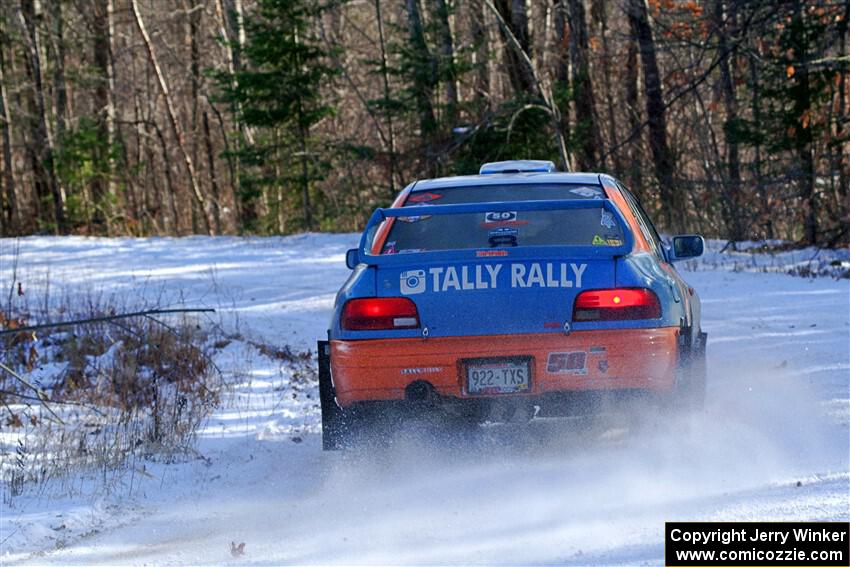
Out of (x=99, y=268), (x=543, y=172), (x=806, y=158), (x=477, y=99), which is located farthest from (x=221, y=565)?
(x=477, y=99)

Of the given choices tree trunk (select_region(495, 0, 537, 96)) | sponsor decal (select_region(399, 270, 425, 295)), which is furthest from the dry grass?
tree trunk (select_region(495, 0, 537, 96))

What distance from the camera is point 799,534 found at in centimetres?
480

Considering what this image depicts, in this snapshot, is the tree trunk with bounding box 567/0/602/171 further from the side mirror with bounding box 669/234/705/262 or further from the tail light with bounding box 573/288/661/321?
the tail light with bounding box 573/288/661/321

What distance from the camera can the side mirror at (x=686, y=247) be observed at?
7.78 meters

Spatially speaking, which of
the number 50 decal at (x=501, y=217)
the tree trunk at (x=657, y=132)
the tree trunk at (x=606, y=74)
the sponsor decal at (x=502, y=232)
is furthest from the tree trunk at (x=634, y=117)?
the sponsor decal at (x=502, y=232)

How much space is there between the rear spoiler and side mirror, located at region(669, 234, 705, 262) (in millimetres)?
1199

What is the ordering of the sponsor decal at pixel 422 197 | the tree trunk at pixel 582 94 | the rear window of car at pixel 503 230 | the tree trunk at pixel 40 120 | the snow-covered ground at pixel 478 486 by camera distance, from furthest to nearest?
the tree trunk at pixel 40 120 → the tree trunk at pixel 582 94 → the sponsor decal at pixel 422 197 → the rear window of car at pixel 503 230 → the snow-covered ground at pixel 478 486

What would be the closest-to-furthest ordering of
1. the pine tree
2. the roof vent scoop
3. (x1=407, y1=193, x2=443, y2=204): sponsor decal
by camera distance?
(x1=407, y1=193, x2=443, y2=204): sponsor decal < the roof vent scoop < the pine tree

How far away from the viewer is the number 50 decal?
6879mm

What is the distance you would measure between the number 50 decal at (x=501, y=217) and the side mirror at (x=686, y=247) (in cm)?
145

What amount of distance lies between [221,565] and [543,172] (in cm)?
431

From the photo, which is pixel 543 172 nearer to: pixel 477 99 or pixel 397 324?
pixel 397 324

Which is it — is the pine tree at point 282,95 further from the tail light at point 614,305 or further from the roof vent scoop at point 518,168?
the tail light at point 614,305

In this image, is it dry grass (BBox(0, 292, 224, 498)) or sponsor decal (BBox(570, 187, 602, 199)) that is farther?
sponsor decal (BBox(570, 187, 602, 199))
